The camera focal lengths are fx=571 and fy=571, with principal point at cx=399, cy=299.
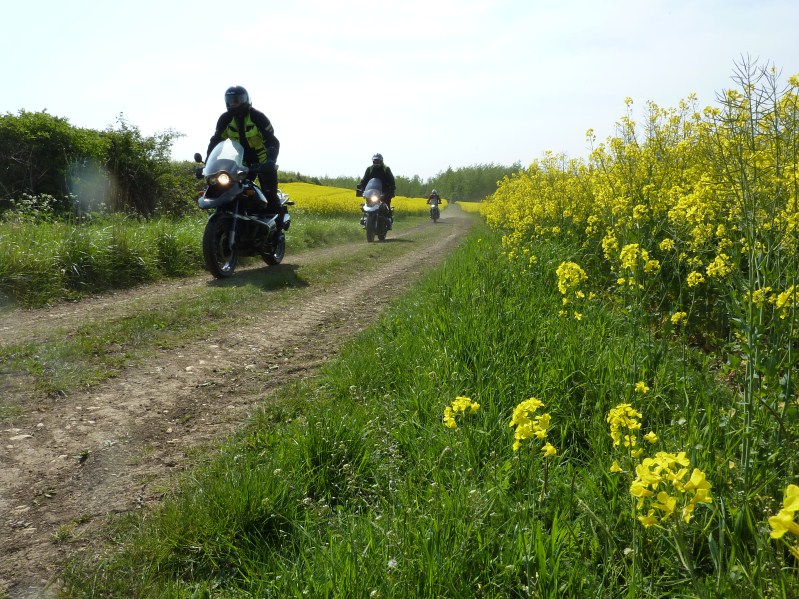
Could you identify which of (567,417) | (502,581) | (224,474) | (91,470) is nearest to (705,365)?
(567,417)

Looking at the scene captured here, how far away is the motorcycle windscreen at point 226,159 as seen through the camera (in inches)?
283

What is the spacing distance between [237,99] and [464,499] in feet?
22.8

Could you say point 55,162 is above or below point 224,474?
above

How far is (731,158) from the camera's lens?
2.65 m

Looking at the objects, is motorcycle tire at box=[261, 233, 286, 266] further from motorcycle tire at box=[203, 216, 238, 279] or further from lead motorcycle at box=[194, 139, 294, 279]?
motorcycle tire at box=[203, 216, 238, 279]

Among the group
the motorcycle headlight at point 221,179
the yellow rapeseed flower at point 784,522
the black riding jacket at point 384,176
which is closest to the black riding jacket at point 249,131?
the motorcycle headlight at point 221,179

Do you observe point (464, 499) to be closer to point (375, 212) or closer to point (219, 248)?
point (219, 248)

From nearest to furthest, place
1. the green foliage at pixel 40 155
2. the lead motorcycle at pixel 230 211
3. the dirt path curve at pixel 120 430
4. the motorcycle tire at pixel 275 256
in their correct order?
the dirt path curve at pixel 120 430 → the lead motorcycle at pixel 230 211 → the motorcycle tire at pixel 275 256 → the green foliage at pixel 40 155

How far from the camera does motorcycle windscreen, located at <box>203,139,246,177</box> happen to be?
23.5 ft

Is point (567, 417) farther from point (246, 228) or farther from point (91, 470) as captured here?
point (246, 228)

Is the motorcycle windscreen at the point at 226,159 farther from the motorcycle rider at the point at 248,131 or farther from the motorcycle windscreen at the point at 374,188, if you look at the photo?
the motorcycle windscreen at the point at 374,188

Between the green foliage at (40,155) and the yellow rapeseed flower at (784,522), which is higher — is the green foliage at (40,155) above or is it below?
above

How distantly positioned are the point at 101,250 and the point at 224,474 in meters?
5.48

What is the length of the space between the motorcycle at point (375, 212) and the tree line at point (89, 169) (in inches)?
165
